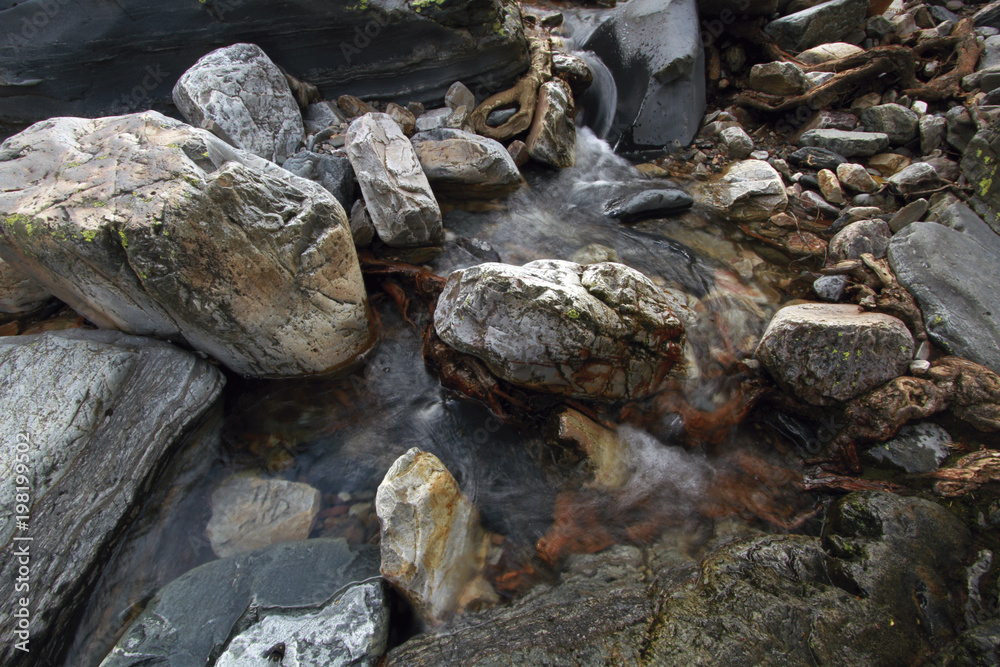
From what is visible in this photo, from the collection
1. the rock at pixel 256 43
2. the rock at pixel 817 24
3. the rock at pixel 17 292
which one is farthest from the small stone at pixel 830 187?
the rock at pixel 17 292

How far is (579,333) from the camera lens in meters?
3.07

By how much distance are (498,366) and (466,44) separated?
4.73 meters

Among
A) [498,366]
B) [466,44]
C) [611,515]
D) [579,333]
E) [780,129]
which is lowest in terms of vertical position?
[611,515]

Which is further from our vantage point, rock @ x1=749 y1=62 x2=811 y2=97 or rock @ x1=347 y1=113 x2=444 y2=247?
rock @ x1=749 y1=62 x2=811 y2=97

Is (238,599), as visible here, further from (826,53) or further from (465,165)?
(826,53)

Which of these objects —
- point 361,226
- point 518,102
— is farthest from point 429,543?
point 518,102

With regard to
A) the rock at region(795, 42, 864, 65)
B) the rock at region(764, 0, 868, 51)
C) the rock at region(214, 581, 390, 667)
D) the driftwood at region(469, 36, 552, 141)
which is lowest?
the rock at region(214, 581, 390, 667)

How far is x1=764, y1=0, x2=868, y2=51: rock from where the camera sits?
666 centimetres

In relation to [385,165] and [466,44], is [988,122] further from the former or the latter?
[385,165]

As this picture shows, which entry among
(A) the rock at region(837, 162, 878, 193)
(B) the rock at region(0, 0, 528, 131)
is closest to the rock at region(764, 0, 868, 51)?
(A) the rock at region(837, 162, 878, 193)

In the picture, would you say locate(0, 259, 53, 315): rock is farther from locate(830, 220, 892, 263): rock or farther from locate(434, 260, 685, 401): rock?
locate(830, 220, 892, 263): rock

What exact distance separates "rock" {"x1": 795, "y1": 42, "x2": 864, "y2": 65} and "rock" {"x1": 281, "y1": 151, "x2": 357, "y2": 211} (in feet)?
22.1

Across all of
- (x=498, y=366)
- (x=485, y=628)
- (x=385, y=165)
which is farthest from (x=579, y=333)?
(x=385, y=165)

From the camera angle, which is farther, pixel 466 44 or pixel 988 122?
pixel 466 44
